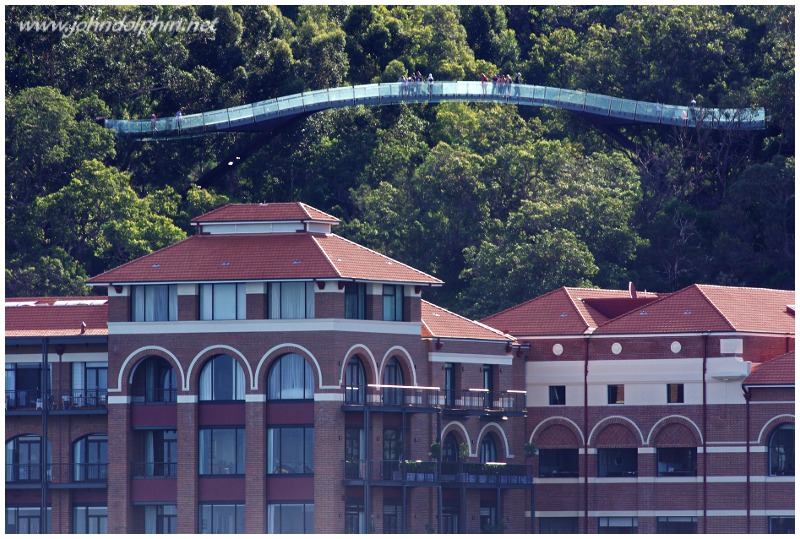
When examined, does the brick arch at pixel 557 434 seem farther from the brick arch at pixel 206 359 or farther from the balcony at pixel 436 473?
the brick arch at pixel 206 359

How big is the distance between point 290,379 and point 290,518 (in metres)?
6.37

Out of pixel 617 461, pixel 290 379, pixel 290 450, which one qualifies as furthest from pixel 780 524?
pixel 290 379

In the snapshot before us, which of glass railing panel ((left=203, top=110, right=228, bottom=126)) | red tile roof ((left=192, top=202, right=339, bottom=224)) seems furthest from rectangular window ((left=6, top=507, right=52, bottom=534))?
glass railing panel ((left=203, top=110, right=228, bottom=126))

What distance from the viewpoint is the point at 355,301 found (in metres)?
107

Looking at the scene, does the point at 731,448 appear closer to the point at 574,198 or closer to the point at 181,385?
the point at 181,385

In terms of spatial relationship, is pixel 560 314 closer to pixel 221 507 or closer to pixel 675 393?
pixel 675 393

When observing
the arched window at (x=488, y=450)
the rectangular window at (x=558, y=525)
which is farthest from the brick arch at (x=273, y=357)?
the rectangular window at (x=558, y=525)

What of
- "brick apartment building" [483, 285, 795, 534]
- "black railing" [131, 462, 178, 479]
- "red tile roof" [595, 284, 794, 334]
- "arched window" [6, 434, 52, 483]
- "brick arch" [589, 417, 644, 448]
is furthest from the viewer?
"brick arch" [589, 417, 644, 448]

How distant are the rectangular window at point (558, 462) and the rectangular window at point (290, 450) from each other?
1693cm

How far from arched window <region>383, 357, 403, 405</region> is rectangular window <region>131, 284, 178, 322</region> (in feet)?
33.9

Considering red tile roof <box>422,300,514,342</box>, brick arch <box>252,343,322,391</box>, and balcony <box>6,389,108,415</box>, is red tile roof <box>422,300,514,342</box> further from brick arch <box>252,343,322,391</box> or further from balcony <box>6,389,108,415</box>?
balcony <box>6,389,108,415</box>

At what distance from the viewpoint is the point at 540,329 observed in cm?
11838

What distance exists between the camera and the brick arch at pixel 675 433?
113188 mm

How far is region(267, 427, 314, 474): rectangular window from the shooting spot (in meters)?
105
